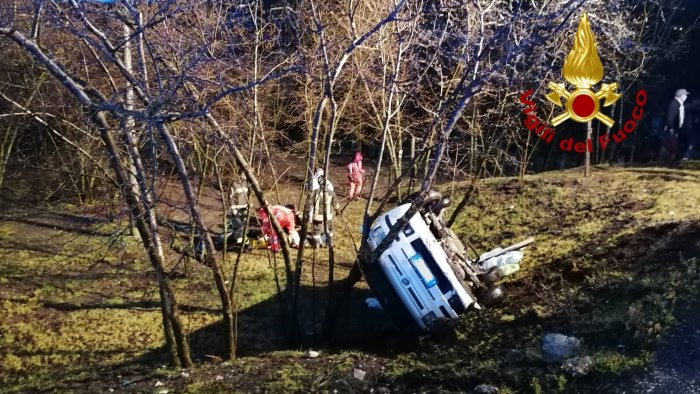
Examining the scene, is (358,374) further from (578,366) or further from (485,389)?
(578,366)

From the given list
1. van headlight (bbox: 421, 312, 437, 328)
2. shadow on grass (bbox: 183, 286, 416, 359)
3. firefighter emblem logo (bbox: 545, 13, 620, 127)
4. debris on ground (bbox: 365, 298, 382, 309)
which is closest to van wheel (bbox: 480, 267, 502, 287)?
van headlight (bbox: 421, 312, 437, 328)

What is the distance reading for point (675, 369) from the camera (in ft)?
15.6

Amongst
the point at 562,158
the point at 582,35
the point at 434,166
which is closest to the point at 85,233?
the point at 434,166

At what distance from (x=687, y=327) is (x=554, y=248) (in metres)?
4.36

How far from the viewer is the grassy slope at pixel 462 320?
18.0ft

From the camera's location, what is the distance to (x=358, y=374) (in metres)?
5.74

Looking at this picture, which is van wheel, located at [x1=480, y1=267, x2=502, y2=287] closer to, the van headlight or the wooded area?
the van headlight

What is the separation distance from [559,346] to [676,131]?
11101 mm

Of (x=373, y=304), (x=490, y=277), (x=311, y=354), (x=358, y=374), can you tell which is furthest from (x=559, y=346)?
(x=373, y=304)

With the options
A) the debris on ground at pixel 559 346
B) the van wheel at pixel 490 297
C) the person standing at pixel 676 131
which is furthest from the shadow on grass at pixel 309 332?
the person standing at pixel 676 131

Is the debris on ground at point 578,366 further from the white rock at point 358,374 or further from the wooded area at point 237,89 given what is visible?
the wooded area at point 237,89

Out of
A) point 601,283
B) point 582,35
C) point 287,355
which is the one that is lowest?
point 287,355

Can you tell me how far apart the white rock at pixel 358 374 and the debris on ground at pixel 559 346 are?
5.18 feet

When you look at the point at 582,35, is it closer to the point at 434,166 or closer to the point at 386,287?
the point at 434,166
